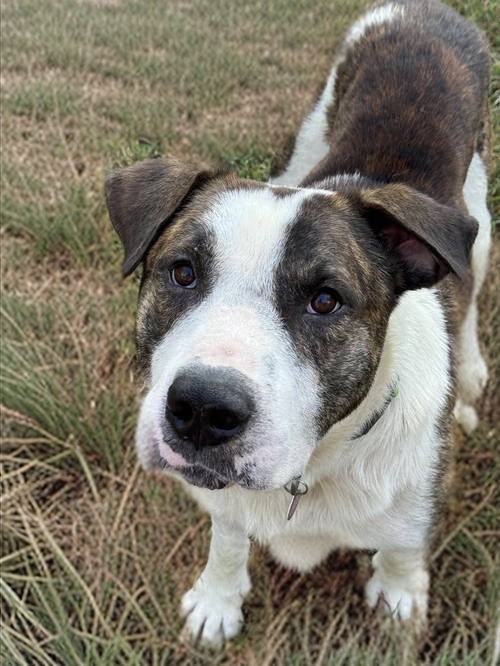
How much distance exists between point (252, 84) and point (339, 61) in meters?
2.28

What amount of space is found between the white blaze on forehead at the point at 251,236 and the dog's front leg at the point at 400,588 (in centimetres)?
147

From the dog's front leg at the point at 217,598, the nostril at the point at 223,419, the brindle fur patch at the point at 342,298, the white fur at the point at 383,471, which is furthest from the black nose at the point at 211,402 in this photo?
the dog's front leg at the point at 217,598

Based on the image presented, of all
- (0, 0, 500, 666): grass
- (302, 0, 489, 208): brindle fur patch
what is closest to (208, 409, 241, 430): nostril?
(0, 0, 500, 666): grass

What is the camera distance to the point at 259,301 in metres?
1.90

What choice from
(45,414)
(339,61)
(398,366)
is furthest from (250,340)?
(339,61)

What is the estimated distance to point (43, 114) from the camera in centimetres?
595

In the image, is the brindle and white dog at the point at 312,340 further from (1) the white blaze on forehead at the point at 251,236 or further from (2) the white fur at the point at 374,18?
(2) the white fur at the point at 374,18

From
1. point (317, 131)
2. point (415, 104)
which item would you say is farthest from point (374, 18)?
point (415, 104)

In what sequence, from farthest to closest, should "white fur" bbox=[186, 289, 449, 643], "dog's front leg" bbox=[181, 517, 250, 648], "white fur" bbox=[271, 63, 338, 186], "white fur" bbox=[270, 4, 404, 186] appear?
"white fur" bbox=[271, 63, 338, 186]
"white fur" bbox=[270, 4, 404, 186]
"dog's front leg" bbox=[181, 517, 250, 648]
"white fur" bbox=[186, 289, 449, 643]

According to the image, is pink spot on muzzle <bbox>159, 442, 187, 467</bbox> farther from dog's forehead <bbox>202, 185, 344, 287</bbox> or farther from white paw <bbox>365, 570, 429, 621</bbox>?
white paw <bbox>365, 570, 429, 621</bbox>

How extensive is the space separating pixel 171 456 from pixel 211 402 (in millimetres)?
285

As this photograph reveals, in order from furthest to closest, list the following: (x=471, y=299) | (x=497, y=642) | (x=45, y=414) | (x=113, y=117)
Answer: (x=113, y=117), (x=471, y=299), (x=45, y=414), (x=497, y=642)

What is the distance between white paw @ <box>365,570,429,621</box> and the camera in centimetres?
291

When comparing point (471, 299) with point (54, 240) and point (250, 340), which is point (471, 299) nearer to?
point (250, 340)
